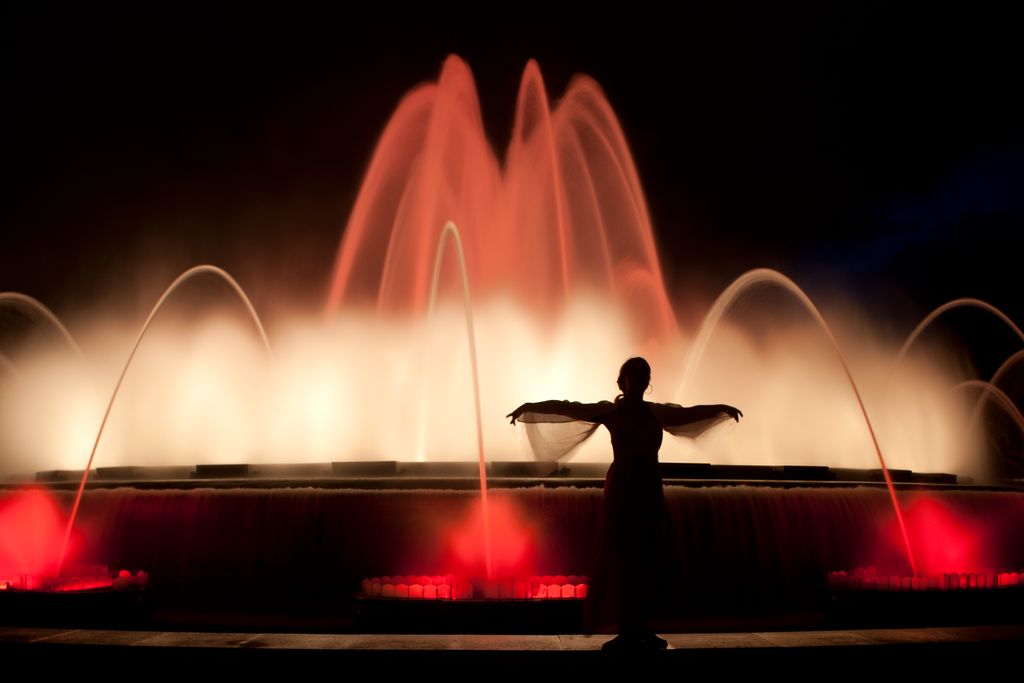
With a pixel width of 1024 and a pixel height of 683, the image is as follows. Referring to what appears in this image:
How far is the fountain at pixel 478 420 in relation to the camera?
38.4 ft

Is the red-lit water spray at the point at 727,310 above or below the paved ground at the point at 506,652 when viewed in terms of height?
above

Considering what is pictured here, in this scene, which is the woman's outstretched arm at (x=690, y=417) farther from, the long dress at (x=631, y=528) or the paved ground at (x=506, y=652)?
the paved ground at (x=506, y=652)

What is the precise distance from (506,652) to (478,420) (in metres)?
6.87

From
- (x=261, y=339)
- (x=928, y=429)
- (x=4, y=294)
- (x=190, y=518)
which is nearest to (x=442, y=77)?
(x=261, y=339)

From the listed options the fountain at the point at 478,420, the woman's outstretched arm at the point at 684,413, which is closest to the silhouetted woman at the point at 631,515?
the woman's outstretched arm at the point at 684,413

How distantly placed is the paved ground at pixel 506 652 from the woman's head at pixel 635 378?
2.07 m

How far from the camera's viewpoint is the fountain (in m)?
11.7

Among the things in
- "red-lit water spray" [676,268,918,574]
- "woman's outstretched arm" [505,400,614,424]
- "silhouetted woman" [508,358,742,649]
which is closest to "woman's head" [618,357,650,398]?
"silhouetted woman" [508,358,742,649]

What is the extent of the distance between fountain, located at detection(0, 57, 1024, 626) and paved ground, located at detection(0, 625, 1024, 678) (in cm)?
199

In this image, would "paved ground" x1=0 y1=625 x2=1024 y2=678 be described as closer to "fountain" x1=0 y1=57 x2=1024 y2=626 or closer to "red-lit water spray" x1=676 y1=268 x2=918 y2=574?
"fountain" x1=0 y1=57 x2=1024 y2=626

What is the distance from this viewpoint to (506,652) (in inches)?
267

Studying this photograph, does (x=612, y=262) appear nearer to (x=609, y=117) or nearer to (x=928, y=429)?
(x=609, y=117)

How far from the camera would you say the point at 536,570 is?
11727 mm

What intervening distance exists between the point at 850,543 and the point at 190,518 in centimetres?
926
